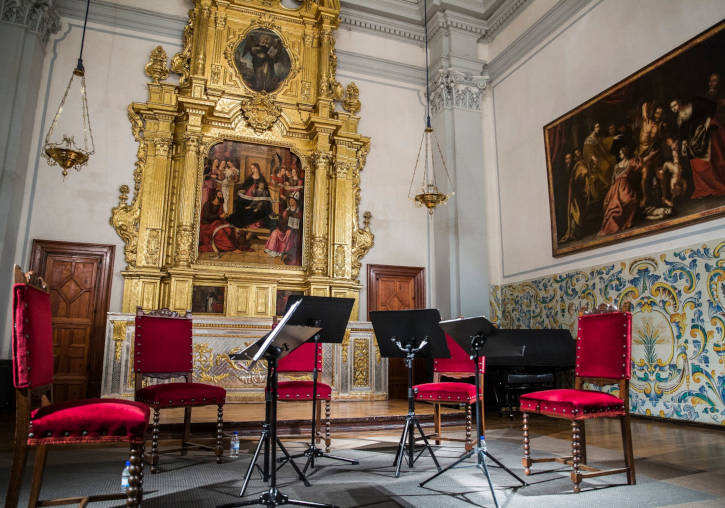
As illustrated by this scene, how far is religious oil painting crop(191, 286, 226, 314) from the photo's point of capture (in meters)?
7.59

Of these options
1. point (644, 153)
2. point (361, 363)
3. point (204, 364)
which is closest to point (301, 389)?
point (204, 364)

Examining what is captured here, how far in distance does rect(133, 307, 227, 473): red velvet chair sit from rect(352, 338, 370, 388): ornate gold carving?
331 centimetres

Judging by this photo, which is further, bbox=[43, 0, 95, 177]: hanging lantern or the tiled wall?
bbox=[43, 0, 95, 177]: hanging lantern

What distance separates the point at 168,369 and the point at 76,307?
356 centimetres

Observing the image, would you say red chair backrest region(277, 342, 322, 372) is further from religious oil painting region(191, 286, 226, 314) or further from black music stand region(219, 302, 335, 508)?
religious oil painting region(191, 286, 226, 314)

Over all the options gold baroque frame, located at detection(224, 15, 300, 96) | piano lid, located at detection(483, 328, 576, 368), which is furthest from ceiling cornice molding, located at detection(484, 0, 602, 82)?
piano lid, located at detection(483, 328, 576, 368)

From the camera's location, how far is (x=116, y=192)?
7598 mm

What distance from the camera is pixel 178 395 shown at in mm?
3969

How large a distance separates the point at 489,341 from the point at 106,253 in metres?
5.91

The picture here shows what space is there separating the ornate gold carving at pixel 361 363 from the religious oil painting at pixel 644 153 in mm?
3121

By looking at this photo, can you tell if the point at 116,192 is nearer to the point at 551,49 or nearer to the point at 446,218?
the point at 446,218

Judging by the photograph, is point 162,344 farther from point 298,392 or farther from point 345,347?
point 345,347

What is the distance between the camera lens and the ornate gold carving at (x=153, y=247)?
7.44 meters

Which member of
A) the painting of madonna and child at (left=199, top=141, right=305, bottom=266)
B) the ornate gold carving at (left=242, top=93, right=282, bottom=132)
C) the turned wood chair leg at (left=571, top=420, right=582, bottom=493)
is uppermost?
the ornate gold carving at (left=242, top=93, right=282, bottom=132)
